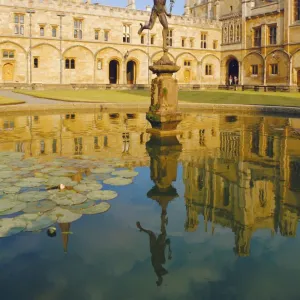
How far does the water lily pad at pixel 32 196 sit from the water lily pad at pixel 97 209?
76 centimetres

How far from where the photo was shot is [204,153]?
9.11 m

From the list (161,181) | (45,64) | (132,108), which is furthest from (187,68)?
(161,181)

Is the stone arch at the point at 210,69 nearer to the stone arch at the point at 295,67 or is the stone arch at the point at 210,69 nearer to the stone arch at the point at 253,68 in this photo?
the stone arch at the point at 253,68

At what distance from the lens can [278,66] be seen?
41.5 meters

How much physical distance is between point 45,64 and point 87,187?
35.7 metres

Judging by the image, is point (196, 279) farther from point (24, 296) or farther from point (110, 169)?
point (110, 169)

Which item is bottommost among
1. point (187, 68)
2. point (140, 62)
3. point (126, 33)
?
point (187, 68)

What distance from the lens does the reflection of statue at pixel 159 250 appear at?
3641 mm

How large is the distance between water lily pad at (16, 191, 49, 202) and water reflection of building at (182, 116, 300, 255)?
6.60ft

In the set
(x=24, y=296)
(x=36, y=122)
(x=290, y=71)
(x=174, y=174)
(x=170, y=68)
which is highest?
(x=290, y=71)

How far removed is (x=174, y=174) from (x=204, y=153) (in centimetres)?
213

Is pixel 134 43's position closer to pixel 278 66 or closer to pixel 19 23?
pixel 19 23

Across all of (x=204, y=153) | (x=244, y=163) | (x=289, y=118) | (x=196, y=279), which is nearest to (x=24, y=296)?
(x=196, y=279)

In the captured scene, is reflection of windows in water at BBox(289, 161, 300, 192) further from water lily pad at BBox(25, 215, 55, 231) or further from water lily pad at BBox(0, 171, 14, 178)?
water lily pad at BBox(0, 171, 14, 178)
